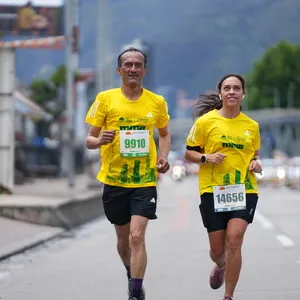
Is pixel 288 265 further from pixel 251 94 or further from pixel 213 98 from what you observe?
pixel 251 94

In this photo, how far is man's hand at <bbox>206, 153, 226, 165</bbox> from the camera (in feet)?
29.4

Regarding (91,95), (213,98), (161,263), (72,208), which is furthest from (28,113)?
(91,95)

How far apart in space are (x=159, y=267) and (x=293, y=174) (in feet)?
107

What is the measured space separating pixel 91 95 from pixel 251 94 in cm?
3804

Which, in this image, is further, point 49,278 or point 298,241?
point 298,241

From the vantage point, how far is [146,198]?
925 centimetres

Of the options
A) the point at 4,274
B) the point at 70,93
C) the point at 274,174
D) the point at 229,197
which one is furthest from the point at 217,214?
the point at 274,174

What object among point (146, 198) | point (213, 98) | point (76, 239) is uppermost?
point (213, 98)

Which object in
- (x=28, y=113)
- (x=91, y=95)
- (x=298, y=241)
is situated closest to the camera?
(x=298, y=241)

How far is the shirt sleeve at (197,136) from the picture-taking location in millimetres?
9258

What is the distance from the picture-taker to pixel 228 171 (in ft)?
29.9

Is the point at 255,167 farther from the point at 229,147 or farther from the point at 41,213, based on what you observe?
the point at 41,213

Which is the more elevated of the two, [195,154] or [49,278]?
[195,154]

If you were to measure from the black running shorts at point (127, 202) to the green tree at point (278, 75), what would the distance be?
137 metres
